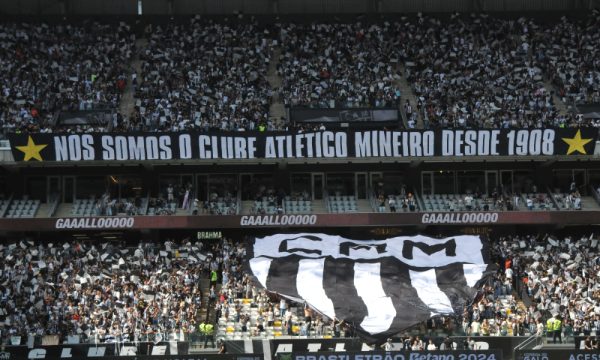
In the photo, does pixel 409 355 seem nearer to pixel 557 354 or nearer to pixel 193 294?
pixel 557 354

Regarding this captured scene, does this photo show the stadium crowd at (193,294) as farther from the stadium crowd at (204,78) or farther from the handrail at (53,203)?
the stadium crowd at (204,78)

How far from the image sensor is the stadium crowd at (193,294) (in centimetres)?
4341

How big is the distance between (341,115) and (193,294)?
14.9 m

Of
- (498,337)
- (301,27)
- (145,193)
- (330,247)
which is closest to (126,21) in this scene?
(301,27)

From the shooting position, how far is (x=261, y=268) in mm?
47656

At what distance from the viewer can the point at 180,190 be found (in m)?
55.1

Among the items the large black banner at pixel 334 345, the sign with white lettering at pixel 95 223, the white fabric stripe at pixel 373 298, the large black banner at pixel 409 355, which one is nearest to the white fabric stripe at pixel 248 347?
the large black banner at pixel 334 345

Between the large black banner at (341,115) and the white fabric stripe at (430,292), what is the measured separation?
1179 cm

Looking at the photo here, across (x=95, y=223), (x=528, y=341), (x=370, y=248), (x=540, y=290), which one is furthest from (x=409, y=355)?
(x=95, y=223)

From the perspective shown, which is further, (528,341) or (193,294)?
(193,294)

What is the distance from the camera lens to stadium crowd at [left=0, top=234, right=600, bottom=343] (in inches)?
1709

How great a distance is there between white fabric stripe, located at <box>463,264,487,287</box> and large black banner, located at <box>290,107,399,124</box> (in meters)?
11.9

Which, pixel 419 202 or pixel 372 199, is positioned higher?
pixel 372 199

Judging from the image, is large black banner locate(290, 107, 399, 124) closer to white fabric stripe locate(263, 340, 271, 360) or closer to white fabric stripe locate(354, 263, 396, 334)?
white fabric stripe locate(354, 263, 396, 334)
